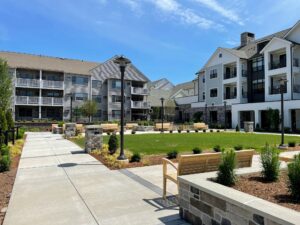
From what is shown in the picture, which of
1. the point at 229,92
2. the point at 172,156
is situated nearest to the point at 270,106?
the point at 229,92

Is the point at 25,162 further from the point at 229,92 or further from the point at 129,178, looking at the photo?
the point at 229,92

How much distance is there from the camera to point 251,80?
3769 centimetres

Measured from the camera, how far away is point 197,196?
4203 millimetres

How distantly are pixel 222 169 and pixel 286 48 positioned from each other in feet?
104

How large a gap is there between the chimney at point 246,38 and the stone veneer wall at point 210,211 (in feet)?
147

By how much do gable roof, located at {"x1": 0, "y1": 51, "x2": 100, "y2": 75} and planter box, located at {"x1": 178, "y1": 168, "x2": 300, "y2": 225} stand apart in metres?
42.9

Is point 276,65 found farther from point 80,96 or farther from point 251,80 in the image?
point 80,96

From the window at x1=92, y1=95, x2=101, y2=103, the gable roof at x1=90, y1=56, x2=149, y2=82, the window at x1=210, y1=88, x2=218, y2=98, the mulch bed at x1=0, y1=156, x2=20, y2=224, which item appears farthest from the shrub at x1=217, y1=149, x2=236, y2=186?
the window at x1=92, y1=95, x2=101, y2=103

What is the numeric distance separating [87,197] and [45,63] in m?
43.5

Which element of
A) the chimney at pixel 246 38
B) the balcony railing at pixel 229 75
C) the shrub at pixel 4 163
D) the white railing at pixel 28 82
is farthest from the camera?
the chimney at pixel 246 38

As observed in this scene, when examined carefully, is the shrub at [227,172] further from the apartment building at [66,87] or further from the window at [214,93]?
the apartment building at [66,87]

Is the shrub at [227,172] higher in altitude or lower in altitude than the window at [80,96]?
lower

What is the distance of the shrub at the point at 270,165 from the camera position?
4.96m

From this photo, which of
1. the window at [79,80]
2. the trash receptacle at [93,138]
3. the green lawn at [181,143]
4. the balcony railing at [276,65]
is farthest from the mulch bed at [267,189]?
the window at [79,80]
